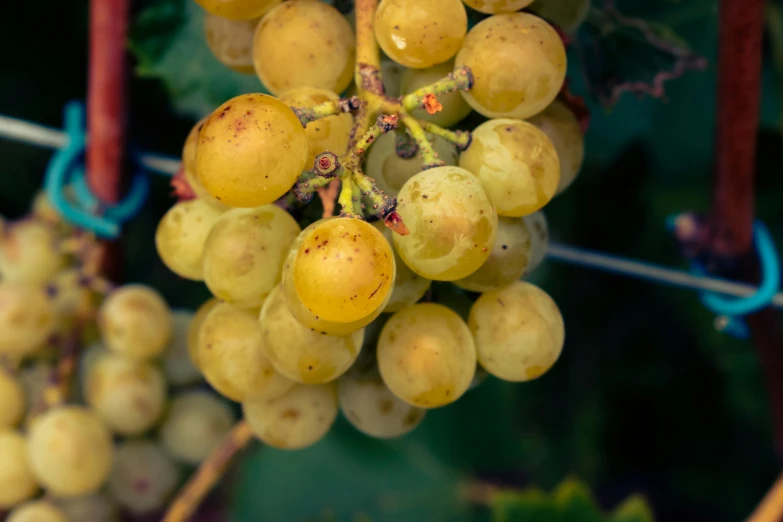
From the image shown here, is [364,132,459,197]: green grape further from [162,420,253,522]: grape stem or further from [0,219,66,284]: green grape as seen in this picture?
[0,219,66,284]: green grape

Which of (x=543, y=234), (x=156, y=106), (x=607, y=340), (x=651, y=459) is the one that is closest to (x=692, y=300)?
(x=607, y=340)

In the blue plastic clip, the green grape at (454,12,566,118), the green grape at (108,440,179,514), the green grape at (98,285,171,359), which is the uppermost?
the green grape at (454,12,566,118)

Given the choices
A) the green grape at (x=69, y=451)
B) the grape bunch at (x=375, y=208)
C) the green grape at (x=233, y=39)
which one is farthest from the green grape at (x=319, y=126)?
the green grape at (x=69, y=451)

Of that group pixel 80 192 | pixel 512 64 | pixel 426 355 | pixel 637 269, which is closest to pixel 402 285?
pixel 426 355

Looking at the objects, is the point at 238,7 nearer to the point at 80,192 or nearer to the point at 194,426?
the point at 80,192

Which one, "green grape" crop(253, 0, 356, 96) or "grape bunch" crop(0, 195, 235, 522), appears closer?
"green grape" crop(253, 0, 356, 96)

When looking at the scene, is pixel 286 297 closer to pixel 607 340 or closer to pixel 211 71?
pixel 211 71

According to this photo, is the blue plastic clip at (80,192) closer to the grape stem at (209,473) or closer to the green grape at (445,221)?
the grape stem at (209,473)

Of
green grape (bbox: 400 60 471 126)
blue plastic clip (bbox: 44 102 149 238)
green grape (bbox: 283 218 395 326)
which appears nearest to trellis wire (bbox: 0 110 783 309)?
blue plastic clip (bbox: 44 102 149 238)
